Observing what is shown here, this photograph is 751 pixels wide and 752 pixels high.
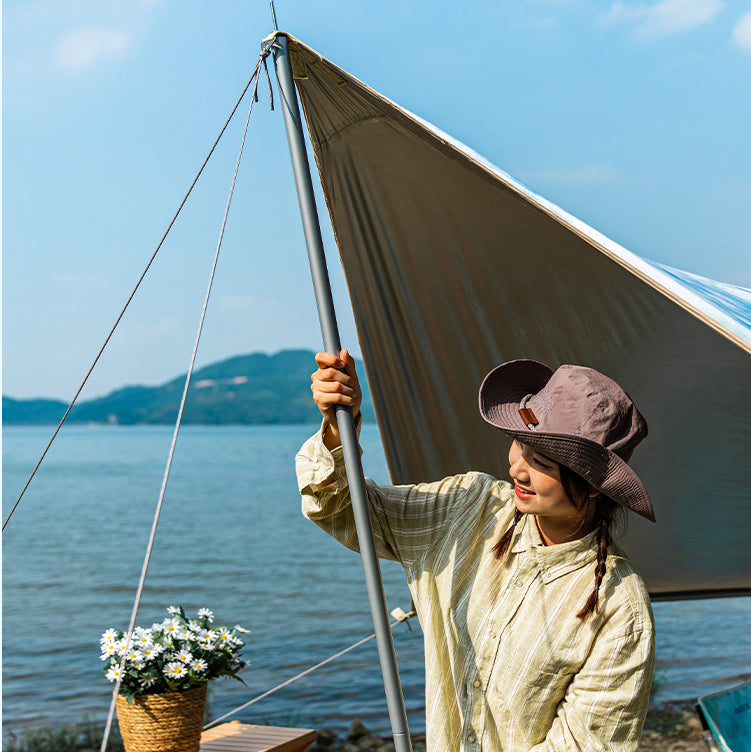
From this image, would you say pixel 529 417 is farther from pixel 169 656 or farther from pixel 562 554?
pixel 169 656

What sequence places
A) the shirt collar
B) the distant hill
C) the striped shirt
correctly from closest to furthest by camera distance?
1. the striped shirt
2. the shirt collar
3. the distant hill

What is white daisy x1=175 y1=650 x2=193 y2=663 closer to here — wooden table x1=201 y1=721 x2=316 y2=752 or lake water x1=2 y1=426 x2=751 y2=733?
wooden table x1=201 y1=721 x2=316 y2=752

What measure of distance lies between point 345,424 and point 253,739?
199 cm

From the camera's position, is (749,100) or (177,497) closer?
(749,100)

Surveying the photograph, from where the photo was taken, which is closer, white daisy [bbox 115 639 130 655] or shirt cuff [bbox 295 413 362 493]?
shirt cuff [bbox 295 413 362 493]

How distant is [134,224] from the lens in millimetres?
52688

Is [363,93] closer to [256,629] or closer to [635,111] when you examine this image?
[256,629]

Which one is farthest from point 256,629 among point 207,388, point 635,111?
point 207,388

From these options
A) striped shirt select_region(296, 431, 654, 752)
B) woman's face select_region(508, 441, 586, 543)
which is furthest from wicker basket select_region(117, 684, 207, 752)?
woman's face select_region(508, 441, 586, 543)

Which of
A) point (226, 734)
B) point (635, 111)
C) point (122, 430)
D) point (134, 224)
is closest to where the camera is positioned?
point (226, 734)

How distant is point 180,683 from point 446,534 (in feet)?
4.27

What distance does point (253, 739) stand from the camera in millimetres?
3133

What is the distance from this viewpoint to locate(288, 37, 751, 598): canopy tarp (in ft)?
7.29

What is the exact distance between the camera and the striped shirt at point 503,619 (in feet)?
5.32
